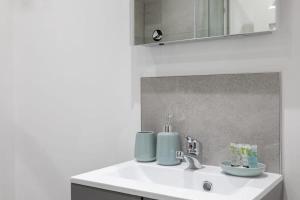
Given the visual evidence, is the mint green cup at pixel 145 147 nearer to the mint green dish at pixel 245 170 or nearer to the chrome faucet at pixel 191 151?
the chrome faucet at pixel 191 151

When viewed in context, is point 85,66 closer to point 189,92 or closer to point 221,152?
Answer: point 189,92

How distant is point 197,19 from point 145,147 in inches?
25.2

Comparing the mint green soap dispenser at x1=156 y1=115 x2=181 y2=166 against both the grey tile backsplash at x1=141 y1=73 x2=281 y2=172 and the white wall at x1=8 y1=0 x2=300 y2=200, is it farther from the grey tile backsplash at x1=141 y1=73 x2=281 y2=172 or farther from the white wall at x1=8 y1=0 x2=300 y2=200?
the white wall at x1=8 y1=0 x2=300 y2=200

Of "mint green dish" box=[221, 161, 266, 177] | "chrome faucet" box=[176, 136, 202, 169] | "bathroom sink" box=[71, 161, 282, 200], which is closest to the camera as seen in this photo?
"bathroom sink" box=[71, 161, 282, 200]

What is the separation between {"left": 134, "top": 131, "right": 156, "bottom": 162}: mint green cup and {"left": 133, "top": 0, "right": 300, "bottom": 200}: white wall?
35 cm

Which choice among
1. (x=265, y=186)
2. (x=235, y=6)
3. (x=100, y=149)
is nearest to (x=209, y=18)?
(x=235, y=6)

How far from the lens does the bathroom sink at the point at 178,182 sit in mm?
1138

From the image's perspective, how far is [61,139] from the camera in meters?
2.10

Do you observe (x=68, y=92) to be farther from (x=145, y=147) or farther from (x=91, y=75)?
(x=145, y=147)

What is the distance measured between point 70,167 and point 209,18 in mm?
1205

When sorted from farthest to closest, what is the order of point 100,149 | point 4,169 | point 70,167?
1. point 4,169
2. point 70,167
3. point 100,149

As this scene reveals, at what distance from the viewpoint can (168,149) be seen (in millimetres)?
1541

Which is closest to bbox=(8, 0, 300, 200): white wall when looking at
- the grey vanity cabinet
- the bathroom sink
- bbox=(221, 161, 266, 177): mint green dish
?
bbox=(221, 161, 266, 177): mint green dish

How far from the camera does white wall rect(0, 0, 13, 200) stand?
228 cm
